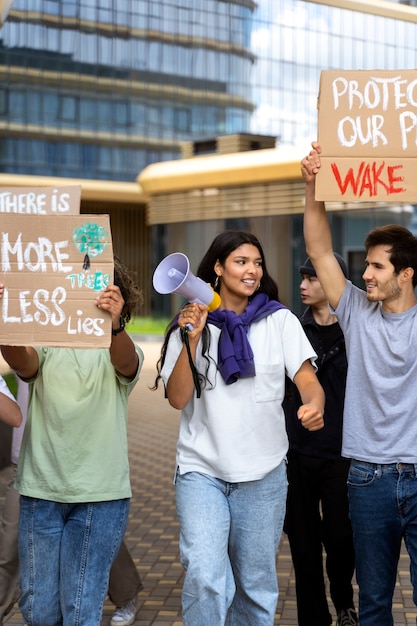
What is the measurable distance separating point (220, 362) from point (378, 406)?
2.01 feet

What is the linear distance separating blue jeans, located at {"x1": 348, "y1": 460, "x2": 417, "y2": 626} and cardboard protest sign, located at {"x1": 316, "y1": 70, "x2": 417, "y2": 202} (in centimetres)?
104

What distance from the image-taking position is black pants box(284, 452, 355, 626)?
16.6 ft

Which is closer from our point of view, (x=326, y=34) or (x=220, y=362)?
(x=220, y=362)

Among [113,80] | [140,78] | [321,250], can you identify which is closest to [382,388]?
[321,250]

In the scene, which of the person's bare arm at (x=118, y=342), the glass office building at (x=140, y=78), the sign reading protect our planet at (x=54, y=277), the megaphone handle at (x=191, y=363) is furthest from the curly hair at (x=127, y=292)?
the glass office building at (x=140, y=78)

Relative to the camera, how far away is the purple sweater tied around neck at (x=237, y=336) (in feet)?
12.6

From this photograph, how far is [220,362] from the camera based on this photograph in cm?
388

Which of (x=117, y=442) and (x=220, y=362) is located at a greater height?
(x=220, y=362)

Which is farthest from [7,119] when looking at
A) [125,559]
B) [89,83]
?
[125,559]

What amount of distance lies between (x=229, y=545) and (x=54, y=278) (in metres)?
→ 1.19

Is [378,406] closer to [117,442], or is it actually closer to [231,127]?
[117,442]

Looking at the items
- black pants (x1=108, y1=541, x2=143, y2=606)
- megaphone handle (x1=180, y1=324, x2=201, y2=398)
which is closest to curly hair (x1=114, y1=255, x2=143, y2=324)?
megaphone handle (x1=180, y1=324, x2=201, y2=398)

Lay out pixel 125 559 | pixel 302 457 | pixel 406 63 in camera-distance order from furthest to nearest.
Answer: pixel 406 63
pixel 125 559
pixel 302 457

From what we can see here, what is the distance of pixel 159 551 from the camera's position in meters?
7.34
